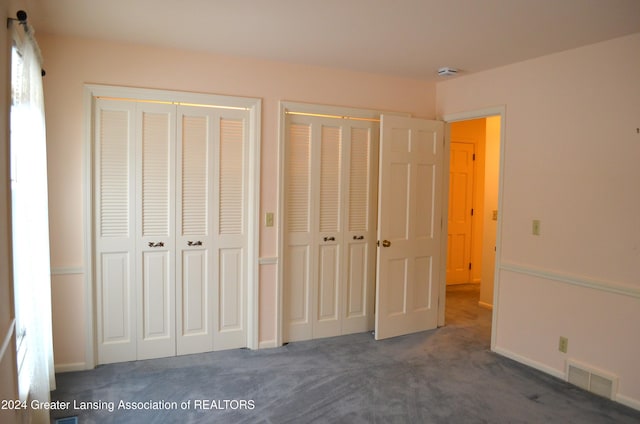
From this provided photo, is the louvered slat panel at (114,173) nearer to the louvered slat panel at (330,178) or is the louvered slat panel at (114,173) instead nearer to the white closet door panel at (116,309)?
the white closet door panel at (116,309)

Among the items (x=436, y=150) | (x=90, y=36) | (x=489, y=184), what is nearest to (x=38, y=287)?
(x=90, y=36)

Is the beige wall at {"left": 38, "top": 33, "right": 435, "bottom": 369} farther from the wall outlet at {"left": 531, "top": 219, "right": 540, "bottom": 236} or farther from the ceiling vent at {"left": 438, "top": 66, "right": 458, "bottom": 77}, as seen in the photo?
the wall outlet at {"left": 531, "top": 219, "right": 540, "bottom": 236}

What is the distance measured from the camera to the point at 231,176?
349 centimetres

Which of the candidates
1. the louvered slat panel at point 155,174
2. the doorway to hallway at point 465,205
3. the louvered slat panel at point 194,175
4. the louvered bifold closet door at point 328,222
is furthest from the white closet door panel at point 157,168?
the doorway to hallway at point 465,205

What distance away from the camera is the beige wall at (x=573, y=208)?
109 inches

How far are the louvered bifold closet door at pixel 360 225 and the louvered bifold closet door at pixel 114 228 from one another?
6.00ft

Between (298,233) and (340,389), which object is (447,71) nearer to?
(298,233)

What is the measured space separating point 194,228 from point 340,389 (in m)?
1.68

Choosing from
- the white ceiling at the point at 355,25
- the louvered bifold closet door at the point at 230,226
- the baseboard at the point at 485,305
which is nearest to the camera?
the white ceiling at the point at 355,25

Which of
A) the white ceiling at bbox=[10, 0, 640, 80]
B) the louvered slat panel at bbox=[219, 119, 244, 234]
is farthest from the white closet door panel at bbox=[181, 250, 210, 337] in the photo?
the white ceiling at bbox=[10, 0, 640, 80]

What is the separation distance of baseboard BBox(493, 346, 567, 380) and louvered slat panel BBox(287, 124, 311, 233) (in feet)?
6.43

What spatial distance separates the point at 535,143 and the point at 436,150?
94 centimetres

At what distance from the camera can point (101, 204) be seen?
3.13 metres

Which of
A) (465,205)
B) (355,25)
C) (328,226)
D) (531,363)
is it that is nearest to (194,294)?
(328,226)
